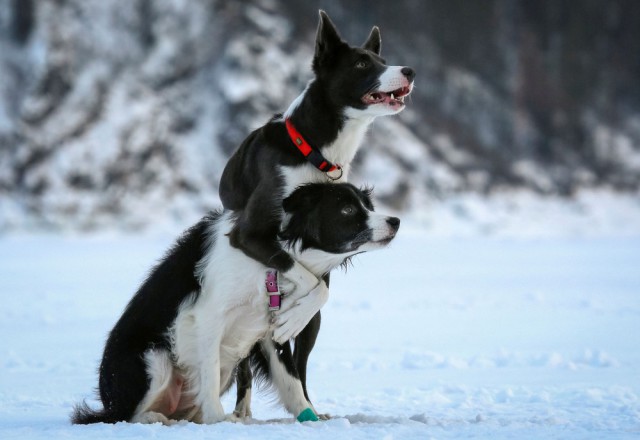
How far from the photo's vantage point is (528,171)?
43812 mm

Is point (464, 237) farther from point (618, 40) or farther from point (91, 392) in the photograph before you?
point (618, 40)

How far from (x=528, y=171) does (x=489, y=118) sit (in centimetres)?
548

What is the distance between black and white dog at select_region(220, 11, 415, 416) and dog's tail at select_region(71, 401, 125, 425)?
797 mm

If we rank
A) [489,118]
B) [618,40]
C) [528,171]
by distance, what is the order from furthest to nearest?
[618,40] < [489,118] < [528,171]

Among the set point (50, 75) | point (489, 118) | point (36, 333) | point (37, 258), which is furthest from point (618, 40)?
point (36, 333)

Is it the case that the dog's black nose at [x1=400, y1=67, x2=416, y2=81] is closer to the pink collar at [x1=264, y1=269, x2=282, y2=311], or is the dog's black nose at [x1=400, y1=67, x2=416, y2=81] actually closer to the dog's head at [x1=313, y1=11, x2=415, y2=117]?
the dog's head at [x1=313, y1=11, x2=415, y2=117]

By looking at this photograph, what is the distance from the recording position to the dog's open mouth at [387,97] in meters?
5.25

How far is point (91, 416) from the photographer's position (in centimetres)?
488

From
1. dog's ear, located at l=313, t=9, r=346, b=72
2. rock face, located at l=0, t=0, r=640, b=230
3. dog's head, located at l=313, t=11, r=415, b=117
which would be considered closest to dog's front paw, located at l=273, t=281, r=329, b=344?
dog's head, located at l=313, t=11, r=415, b=117

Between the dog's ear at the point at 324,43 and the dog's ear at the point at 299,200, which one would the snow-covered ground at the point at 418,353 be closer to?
the dog's ear at the point at 299,200

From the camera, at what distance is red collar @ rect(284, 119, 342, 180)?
511 cm

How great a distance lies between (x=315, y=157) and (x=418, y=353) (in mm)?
3254

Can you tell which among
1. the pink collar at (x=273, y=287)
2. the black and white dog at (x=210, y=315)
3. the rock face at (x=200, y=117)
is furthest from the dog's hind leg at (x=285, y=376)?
the rock face at (x=200, y=117)

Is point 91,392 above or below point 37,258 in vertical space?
below
